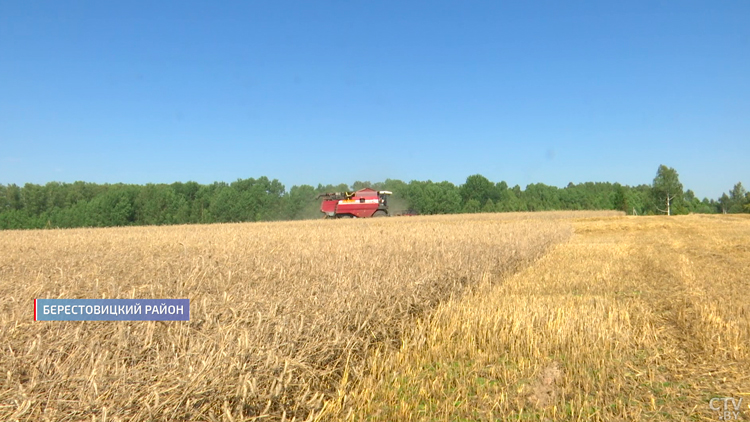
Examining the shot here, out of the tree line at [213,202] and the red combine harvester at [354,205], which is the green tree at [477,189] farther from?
the red combine harvester at [354,205]

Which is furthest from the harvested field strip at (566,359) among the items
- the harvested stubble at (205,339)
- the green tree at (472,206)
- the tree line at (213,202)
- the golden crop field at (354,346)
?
the green tree at (472,206)

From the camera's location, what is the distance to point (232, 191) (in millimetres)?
67438

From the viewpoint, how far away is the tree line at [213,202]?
1993 inches

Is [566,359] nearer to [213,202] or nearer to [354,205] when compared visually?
[354,205]

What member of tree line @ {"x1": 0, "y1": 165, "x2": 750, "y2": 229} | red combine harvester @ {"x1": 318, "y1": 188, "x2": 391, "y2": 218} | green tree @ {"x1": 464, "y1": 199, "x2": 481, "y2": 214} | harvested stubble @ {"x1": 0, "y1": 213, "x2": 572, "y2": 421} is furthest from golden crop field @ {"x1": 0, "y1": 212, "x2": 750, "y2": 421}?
green tree @ {"x1": 464, "y1": 199, "x2": 481, "y2": 214}

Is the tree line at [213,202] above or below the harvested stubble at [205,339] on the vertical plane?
above

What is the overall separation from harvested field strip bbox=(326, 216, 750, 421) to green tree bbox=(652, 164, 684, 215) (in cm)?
6486

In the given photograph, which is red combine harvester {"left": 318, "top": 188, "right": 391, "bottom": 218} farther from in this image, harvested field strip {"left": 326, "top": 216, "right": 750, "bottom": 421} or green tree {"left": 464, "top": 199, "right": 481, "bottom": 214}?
green tree {"left": 464, "top": 199, "right": 481, "bottom": 214}

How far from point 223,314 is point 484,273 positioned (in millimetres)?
5198

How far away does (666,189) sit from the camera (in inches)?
2491

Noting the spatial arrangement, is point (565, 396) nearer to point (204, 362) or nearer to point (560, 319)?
point (560, 319)

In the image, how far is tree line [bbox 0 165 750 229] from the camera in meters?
50.6

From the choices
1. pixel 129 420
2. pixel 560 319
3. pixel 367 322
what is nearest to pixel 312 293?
pixel 367 322

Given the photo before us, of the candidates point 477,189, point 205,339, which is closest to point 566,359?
point 205,339
